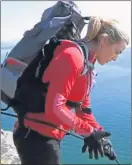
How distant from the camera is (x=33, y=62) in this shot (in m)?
1.91

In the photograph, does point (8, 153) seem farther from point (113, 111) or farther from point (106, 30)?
point (106, 30)

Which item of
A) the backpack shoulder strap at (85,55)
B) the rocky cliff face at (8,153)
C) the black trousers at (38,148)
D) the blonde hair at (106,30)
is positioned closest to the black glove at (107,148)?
the black trousers at (38,148)

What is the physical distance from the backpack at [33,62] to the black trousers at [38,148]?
4.5 inches

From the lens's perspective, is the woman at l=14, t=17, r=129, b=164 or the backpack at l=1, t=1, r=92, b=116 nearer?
the woman at l=14, t=17, r=129, b=164

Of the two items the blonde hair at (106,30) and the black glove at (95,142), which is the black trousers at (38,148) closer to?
the black glove at (95,142)

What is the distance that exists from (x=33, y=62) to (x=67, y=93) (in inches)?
9.4

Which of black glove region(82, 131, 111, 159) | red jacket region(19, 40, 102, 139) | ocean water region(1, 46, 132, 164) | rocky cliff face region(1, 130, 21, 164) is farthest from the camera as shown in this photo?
ocean water region(1, 46, 132, 164)

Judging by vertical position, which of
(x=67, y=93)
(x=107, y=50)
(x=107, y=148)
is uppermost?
(x=107, y=50)

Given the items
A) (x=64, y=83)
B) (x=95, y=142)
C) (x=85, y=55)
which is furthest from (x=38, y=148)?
(x=85, y=55)

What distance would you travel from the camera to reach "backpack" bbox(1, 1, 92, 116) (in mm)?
1898

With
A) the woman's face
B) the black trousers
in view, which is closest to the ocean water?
the black trousers

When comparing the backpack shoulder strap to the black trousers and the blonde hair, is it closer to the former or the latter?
the blonde hair

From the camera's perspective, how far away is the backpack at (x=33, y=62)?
1898mm

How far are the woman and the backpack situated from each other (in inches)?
2.0
